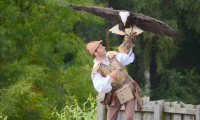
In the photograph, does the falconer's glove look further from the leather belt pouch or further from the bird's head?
the bird's head

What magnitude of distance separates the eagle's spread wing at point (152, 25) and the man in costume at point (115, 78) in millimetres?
678

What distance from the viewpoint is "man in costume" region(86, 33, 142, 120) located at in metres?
6.41

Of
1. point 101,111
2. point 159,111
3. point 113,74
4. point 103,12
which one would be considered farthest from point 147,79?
point 113,74

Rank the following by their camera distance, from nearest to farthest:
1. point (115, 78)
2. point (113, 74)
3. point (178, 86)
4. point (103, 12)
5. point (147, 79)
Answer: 1. point (113, 74)
2. point (115, 78)
3. point (103, 12)
4. point (178, 86)
5. point (147, 79)

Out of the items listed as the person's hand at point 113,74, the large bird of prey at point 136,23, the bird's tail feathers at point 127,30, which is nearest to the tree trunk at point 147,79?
the large bird of prey at point 136,23

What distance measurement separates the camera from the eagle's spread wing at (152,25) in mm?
7258

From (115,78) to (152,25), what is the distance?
120 centimetres

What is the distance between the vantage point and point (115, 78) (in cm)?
647

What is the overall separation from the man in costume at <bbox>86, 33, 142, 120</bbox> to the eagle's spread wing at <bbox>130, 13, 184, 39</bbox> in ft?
2.22

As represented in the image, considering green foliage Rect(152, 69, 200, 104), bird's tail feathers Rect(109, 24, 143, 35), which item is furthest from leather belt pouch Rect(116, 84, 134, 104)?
green foliage Rect(152, 69, 200, 104)

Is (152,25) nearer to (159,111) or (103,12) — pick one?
(103,12)

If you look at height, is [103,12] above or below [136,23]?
above

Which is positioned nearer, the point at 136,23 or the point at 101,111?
the point at 136,23

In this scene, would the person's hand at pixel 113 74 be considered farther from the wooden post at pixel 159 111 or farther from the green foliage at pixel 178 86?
the green foliage at pixel 178 86
